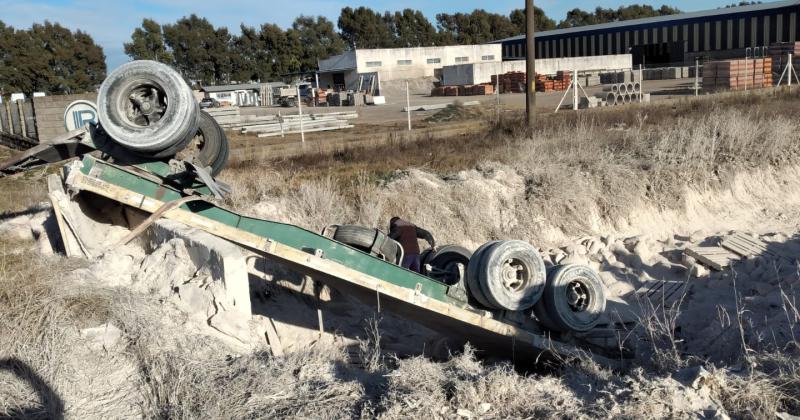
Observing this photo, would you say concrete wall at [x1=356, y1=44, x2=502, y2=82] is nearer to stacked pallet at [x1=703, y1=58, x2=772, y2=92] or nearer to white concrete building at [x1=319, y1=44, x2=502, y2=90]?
white concrete building at [x1=319, y1=44, x2=502, y2=90]

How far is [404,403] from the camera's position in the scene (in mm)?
4359

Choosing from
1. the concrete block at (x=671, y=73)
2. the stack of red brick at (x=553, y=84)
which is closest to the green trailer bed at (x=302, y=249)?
the stack of red brick at (x=553, y=84)

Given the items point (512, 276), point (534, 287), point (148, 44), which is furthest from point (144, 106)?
point (148, 44)

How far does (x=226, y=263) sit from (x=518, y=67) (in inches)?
2113

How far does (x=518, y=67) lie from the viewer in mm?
56906

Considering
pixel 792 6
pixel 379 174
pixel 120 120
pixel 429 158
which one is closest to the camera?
pixel 120 120

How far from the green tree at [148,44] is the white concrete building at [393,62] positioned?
2633 centimetres

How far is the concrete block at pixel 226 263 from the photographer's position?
5.93 metres

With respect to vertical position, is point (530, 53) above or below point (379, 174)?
above

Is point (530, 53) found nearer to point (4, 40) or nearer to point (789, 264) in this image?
point (789, 264)

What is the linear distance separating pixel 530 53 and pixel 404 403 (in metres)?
14.9

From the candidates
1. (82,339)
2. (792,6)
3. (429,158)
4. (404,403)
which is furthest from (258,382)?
(792,6)

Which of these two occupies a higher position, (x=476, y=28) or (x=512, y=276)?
(x=476, y=28)

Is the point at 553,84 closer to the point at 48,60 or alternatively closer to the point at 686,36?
the point at 686,36
